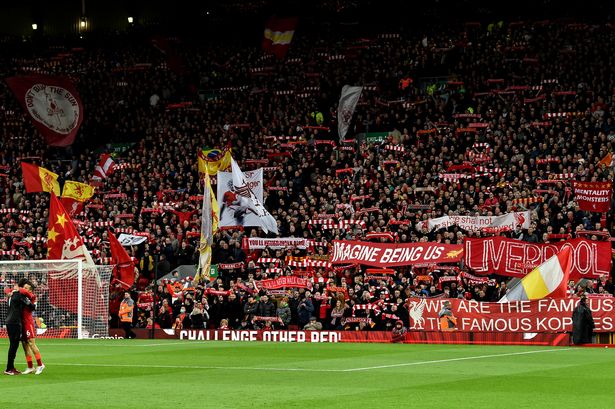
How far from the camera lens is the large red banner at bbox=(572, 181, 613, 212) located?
119 ft

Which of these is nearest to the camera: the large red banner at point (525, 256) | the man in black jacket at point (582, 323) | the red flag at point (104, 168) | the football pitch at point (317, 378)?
the football pitch at point (317, 378)

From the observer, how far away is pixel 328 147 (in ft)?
161

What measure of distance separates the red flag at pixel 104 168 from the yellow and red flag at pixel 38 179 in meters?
5.21

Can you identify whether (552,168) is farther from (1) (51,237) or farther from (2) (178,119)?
(2) (178,119)

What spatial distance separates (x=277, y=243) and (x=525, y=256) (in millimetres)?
10213

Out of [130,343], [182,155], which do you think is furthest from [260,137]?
[130,343]

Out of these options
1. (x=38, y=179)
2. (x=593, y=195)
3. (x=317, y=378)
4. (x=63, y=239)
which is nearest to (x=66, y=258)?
(x=63, y=239)

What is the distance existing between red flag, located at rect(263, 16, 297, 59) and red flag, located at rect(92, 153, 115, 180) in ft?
40.0

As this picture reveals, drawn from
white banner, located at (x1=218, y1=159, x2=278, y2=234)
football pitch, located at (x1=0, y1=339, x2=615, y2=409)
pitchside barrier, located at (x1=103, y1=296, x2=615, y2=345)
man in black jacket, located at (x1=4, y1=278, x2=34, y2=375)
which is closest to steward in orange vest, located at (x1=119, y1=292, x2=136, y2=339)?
pitchside barrier, located at (x1=103, y1=296, x2=615, y2=345)

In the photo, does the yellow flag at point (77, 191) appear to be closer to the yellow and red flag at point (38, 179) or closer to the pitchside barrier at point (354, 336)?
the yellow and red flag at point (38, 179)

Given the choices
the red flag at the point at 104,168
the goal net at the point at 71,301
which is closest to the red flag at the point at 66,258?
the goal net at the point at 71,301

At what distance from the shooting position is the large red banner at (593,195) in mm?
36188

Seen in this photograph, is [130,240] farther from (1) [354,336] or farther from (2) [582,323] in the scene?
(2) [582,323]

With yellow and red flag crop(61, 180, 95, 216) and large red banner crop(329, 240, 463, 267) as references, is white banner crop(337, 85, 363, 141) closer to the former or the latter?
yellow and red flag crop(61, 180, 95, 216)
